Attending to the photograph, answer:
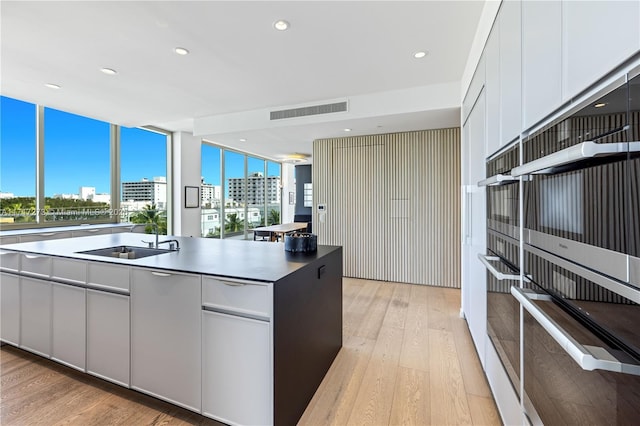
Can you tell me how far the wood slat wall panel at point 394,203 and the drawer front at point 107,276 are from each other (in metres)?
3.82

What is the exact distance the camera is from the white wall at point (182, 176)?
6348 millimetres

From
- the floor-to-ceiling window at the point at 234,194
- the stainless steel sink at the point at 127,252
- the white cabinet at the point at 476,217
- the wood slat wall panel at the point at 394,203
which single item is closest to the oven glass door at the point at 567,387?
the white cabinet at the point at 476,217

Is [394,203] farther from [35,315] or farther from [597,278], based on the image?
[35,315]

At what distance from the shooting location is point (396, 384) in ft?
7.09

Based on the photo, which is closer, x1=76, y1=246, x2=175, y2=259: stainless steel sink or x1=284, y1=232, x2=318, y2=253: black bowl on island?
x1=284, y1=232, x2=318, y2=253: black bowl on island

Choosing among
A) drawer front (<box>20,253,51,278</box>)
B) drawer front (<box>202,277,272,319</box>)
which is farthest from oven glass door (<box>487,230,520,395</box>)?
drawer front (<box>20,253,51,278</box>)

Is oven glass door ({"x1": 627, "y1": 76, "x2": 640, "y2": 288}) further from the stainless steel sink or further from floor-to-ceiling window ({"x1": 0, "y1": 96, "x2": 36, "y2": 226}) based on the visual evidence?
floor-to-ceiling window ({"x1": 0, "y1": 96, "x2": 36, "y2": 226})

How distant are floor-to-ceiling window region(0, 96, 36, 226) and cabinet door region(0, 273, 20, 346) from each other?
7.78 ft

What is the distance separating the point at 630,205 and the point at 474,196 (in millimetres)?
1971

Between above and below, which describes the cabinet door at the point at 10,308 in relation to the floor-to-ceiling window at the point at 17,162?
below

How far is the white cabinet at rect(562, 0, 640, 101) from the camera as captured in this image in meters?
0.69

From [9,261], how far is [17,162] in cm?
275

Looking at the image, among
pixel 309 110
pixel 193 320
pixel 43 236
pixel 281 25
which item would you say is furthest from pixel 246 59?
pixel 43 236

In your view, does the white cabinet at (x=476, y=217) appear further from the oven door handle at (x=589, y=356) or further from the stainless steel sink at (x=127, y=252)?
the stainless steel sink at (x=127, y=252)
